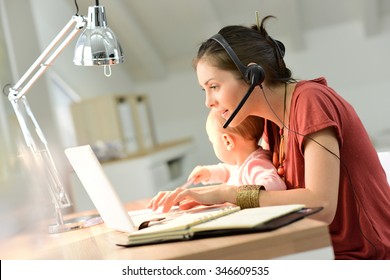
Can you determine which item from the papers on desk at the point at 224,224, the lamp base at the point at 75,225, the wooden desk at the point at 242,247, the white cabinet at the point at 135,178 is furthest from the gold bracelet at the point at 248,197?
the white cabinet at the point at 135,178

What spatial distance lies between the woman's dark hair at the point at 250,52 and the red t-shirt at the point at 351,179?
84 millimetres

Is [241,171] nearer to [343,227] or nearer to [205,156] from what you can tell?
[343,227]

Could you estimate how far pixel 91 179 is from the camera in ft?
4.37

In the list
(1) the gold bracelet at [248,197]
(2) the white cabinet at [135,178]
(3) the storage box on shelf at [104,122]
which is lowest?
(2) the white cabinet at [135,178]

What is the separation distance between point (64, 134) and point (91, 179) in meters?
3.90

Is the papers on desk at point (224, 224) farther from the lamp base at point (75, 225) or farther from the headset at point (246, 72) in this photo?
the lamp base at point (75, 225)

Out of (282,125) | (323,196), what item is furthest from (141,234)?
(282,125)

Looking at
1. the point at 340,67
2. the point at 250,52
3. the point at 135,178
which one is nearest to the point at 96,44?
the point at 250,52

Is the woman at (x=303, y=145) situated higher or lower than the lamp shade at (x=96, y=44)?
lower

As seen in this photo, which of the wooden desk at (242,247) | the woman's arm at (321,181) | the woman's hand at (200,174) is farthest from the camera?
the woman's hand at (200,174)

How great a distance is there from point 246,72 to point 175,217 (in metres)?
0.31

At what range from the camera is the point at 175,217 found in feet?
4.30

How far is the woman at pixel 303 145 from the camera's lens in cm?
124

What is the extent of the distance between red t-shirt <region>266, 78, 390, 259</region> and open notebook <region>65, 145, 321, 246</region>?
22 cm
